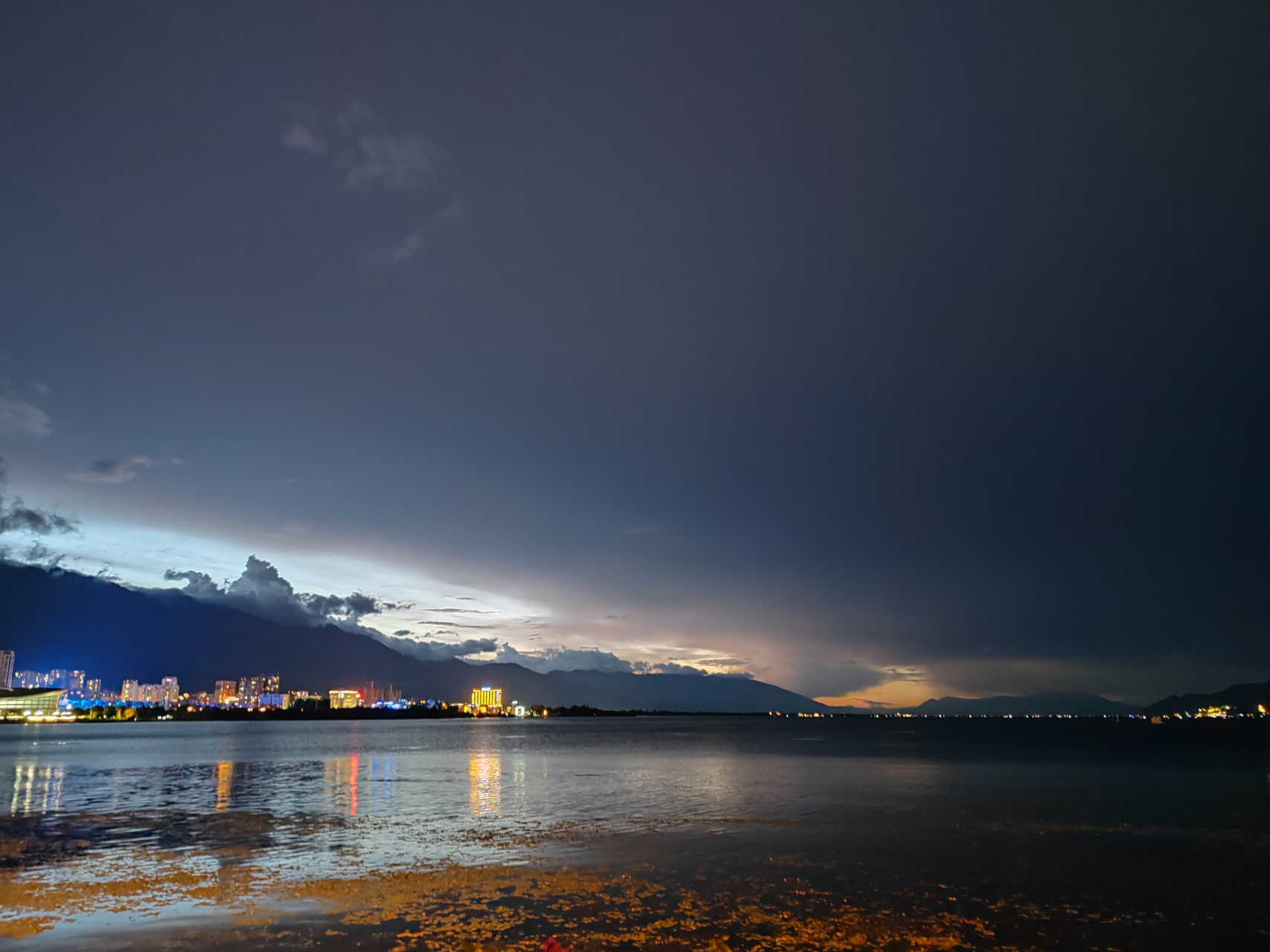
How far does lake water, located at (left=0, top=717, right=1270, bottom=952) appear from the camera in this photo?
68.3 ft

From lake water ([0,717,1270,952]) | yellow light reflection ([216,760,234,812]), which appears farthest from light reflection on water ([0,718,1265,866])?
lake water ([0,717,1270,952])

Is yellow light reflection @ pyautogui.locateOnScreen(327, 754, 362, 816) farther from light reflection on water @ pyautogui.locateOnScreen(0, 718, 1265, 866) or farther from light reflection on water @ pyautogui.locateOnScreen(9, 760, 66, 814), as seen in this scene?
light reflection on water @ pyautogui.locateOnScreen(9, 760, 66, 814)

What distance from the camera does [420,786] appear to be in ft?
200

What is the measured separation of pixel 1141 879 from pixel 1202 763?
8426 cm

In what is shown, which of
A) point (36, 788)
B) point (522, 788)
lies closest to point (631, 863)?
point (522, 788)

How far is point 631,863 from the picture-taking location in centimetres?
Result: 2942

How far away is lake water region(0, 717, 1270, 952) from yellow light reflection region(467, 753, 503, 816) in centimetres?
42

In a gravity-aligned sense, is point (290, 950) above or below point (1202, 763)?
above

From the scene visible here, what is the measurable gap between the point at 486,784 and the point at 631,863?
3844cm

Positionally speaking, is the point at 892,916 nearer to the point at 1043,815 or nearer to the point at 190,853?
the point at 190,853

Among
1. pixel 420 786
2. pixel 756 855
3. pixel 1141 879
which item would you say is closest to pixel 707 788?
pixel 420 786

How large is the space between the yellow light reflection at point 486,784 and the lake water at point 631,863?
1.37 feet

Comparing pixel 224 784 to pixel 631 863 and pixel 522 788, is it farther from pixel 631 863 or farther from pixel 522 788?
pixel 631 863

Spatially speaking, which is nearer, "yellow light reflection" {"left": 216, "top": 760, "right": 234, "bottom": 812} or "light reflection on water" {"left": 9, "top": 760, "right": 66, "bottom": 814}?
"light reflection on water" {"left": 9, "top": 760, "right": 66, "bottom": 814}
